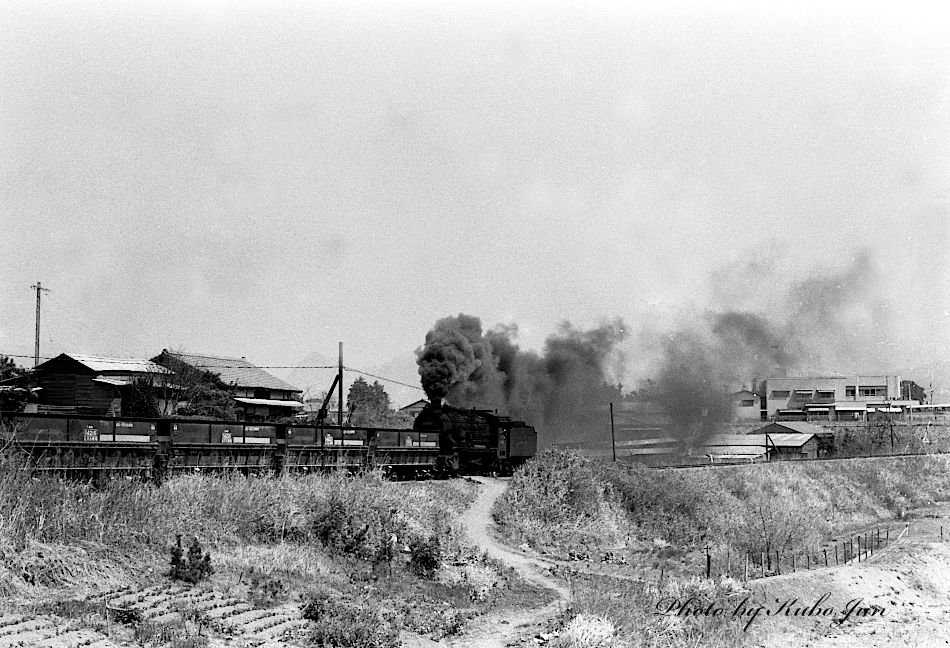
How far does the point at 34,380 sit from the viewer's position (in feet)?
207

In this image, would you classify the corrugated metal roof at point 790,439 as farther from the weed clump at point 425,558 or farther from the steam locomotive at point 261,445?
the weed clump at point 425,558

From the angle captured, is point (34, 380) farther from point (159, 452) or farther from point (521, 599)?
point (521, 599)

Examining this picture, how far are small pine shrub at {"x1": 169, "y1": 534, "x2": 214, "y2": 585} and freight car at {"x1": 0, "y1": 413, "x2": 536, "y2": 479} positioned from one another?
423 cm

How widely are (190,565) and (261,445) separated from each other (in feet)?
40.9

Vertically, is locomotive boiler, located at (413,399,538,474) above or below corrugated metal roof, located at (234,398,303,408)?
below

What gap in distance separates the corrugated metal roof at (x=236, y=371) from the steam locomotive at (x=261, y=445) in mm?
A: 30875

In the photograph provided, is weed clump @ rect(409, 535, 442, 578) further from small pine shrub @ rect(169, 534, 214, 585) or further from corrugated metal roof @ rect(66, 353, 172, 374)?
corrugated metal roof @ rect(66, 353, 172, 374)

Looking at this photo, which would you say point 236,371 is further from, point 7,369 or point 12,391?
point 12,391

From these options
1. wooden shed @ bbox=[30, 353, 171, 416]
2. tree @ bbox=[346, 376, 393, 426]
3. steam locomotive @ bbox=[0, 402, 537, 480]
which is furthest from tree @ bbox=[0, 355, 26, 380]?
tree @ bbox=[346, 376, 393, 426]

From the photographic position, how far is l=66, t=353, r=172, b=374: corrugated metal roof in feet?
203

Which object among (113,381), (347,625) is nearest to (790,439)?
(113,381)

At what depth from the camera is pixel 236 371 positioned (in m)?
74.1

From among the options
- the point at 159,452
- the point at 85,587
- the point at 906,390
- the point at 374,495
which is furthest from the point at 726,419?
the point at 906,390

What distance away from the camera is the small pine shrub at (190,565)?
19219 mm
